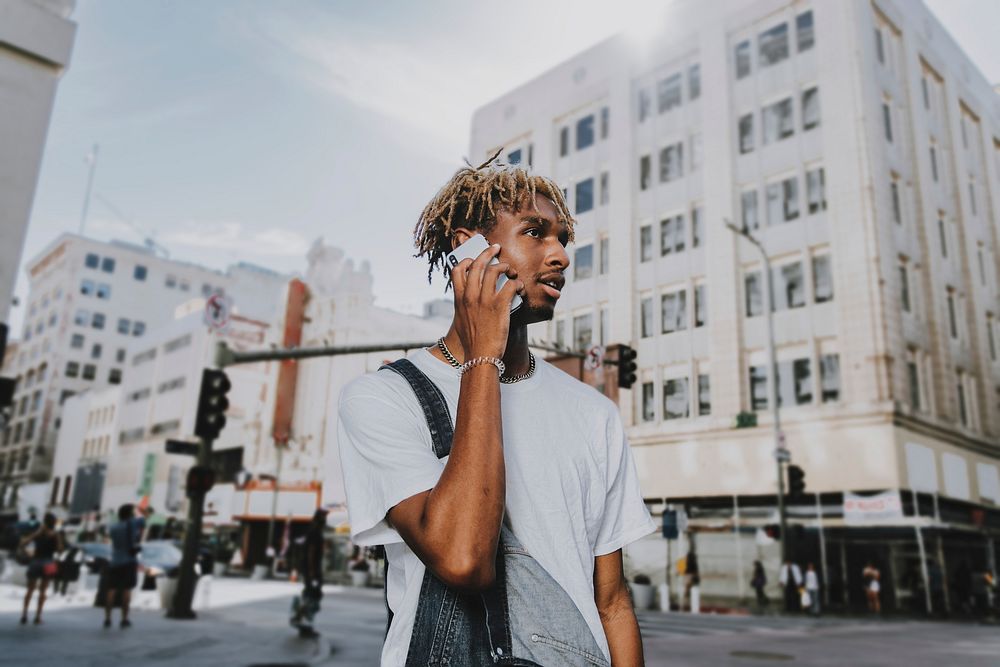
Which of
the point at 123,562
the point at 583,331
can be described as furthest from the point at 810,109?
the point at 123,562

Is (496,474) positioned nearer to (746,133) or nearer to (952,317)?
(746,133)

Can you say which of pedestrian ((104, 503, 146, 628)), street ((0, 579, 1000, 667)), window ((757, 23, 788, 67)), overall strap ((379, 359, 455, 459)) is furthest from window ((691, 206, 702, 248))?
overall strap ((379, 359, 455, 459))

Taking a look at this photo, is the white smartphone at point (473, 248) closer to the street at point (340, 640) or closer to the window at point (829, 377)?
the street at point (340, 640)

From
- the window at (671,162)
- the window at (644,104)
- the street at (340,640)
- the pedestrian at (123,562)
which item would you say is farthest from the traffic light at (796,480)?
the pedestrian at (123,562)

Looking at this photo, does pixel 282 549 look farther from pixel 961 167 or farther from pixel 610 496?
pixel 610 496

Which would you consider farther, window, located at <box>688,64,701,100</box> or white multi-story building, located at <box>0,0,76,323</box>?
window, located at <box>688,64,701,100</box>

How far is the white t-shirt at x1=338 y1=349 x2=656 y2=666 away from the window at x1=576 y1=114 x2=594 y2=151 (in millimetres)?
25615

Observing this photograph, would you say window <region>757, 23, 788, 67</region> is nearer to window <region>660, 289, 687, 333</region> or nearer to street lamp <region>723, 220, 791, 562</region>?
street lamp <region>723, 220, 791, 562</region>

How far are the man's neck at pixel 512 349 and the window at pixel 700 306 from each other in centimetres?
2509

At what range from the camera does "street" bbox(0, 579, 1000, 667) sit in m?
9.80

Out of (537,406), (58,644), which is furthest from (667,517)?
(537,406)

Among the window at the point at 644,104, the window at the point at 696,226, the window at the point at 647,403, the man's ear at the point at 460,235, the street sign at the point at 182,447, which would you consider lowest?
the man's ear at the point at 460,235

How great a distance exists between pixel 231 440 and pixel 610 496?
5748 centimetres

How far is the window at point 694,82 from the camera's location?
91.5 ft
